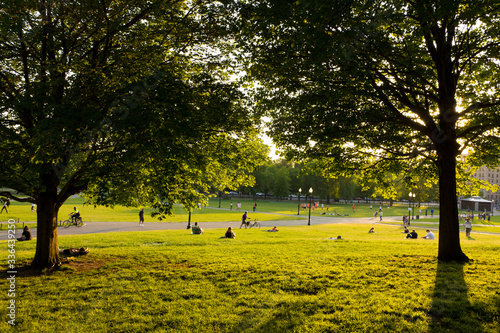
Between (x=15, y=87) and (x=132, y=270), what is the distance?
6.92m

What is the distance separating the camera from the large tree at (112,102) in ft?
26.1

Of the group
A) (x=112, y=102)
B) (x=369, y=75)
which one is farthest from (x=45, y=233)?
(x=369, y=75)

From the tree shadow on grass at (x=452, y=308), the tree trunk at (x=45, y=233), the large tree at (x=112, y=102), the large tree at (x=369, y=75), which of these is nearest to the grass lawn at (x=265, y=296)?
the tree shadow on grass at (x=452, y=308)

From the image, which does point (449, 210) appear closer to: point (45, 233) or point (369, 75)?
point (369, 75)

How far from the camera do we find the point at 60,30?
28.6 ft

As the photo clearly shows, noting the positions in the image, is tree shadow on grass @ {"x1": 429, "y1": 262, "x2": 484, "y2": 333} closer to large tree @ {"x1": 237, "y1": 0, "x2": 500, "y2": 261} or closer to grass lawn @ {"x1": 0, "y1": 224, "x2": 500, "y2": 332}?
grass lawn @ {"x1": 0, "y1": 224, "x2": 500, "y2": 332}

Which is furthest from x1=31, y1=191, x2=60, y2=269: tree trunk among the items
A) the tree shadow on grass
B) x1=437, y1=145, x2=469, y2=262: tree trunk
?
x1=437, y1=145, x2=469, y2=262: tree trunk

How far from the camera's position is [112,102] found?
26.8ft

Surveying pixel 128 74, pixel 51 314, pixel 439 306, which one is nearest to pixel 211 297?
pixel 51 314

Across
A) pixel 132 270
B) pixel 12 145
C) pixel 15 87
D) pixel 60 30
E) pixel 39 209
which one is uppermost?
pixel 60 30

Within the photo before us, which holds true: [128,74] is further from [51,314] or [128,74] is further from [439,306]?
[439,306]

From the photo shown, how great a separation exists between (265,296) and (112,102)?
6019 mm

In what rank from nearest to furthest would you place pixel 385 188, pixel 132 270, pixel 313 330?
pixel 313 330 → pixel 132 270 → pixel 385 188

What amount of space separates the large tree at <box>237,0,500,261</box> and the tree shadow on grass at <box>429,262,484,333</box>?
295 centimetres
